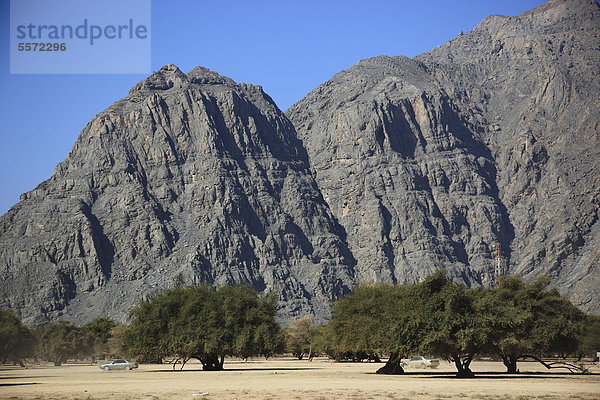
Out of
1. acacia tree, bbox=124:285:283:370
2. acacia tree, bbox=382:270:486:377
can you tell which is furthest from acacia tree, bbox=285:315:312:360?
acacia tree, bbox=382:270:486:377

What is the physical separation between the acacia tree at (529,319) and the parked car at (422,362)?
12602 millimetres

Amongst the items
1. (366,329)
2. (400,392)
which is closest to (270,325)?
(366,329)

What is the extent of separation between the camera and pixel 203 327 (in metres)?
75.2

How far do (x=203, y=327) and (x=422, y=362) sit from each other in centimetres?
2524

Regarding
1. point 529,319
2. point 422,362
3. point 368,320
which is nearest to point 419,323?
point 368,320

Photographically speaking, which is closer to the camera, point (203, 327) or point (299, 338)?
point (203, 327)

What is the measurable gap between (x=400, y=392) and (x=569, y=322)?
29.4m

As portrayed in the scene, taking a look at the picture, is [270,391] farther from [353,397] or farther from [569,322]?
[569,322]

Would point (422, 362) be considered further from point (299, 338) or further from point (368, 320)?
point (299, 338)

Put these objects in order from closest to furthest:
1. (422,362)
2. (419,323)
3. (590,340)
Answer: (419,323)
(422,362)
(590,340)

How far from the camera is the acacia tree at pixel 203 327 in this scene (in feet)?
246

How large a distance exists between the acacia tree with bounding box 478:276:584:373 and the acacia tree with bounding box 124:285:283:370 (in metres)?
23.6

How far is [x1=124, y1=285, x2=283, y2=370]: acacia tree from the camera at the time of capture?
246 feet

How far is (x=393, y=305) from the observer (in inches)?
2707
